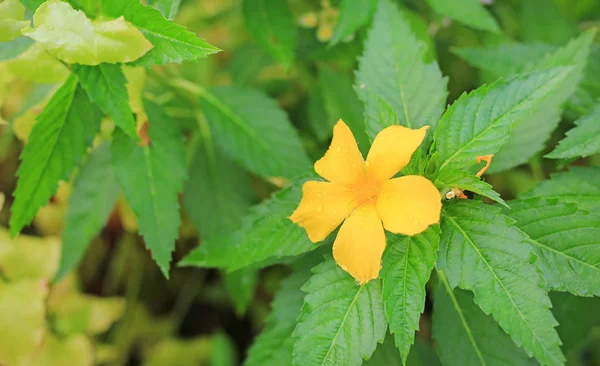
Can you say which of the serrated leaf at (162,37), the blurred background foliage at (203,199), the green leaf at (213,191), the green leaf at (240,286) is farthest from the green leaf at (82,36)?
the green leaf at (240,286)

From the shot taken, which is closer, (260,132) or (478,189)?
(478,189)

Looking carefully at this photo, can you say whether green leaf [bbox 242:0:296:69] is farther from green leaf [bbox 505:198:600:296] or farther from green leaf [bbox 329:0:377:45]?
green leaf [bbox 505:198:600:296]

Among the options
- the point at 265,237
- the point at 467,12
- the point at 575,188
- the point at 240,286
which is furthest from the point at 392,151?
the point at 240,286

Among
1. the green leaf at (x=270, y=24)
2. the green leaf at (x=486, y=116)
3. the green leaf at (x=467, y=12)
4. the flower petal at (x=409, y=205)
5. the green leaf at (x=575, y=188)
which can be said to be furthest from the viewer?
the green leaf at (x=270, y=24)

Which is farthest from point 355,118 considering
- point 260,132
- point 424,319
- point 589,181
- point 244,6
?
point 424,319

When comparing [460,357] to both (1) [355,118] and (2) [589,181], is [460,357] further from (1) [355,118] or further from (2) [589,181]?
(1) [355,118]

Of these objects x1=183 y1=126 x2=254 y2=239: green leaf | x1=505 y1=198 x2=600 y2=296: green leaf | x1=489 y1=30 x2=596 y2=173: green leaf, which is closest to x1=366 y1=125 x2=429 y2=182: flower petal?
x1=505 y1=198 x2=600 y2=296: green leaf

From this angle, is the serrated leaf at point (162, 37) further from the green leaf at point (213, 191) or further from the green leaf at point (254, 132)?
the green leaf at point (213, 191)
